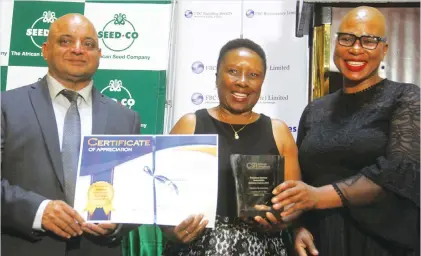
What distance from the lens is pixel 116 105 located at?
1.77m

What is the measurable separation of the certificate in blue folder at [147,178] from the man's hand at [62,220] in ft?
0.10

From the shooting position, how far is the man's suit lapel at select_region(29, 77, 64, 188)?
1566mm

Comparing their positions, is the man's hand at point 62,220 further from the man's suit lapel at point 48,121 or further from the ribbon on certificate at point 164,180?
the ribbon on certificate at point 164,180

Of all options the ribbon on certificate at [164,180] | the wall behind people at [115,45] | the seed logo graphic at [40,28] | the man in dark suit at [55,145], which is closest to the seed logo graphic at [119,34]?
the wall behind people at [115,45]

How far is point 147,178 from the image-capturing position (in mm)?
1525

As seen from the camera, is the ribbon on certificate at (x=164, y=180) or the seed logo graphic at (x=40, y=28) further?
the seed logo graphic at (x=40, y=28)

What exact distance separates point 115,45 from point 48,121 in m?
1.54

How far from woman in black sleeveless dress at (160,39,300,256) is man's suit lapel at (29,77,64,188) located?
0.43 meters

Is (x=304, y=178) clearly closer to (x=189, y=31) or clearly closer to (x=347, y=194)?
(x=347, y=194)

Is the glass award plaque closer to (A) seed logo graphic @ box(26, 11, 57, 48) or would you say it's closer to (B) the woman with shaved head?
(B) the woman with shaved head

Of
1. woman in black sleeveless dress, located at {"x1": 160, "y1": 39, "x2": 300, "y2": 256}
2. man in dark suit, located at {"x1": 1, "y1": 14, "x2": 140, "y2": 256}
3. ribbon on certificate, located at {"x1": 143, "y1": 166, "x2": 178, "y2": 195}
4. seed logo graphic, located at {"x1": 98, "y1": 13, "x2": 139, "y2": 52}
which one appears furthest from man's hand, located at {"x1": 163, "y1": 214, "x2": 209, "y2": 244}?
seed logo graphic, located at {"x1": 98, "y1": 13, "x2": 139, "y2": 52}

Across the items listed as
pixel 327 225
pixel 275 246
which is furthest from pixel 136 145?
pixel 327 225

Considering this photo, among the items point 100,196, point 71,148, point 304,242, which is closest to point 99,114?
point 71,148

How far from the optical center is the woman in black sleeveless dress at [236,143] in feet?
5.16
